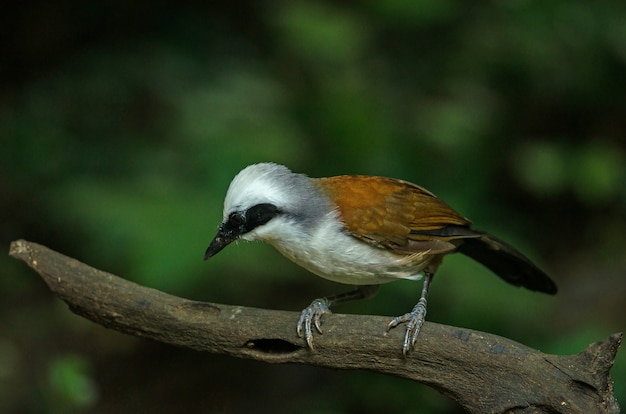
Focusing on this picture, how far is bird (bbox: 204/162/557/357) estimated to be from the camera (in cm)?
339

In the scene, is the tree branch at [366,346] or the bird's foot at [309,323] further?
the bird's foot at [309,323]

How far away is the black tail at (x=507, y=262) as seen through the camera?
398 cm

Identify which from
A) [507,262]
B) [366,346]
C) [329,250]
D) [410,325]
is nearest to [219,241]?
[329,250]

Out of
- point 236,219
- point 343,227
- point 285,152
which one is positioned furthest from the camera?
Answer: point 285,152

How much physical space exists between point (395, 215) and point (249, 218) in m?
0.68

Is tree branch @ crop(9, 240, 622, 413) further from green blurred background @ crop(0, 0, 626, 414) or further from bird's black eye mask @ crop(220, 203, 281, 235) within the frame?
green blurred background @ crop(0, 0, 626, 414)

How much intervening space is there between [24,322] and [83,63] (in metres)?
2.63

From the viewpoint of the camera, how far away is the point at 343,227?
11.5 feet

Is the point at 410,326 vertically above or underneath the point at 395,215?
underneath

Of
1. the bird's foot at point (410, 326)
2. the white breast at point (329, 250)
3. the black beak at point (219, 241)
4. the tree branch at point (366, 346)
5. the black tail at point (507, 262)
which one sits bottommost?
the tree branch at point (366, 346)

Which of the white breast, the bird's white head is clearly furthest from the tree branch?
the bird's white head

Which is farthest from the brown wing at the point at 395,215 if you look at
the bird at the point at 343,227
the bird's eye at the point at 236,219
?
the bird's eye at the point at 236,219

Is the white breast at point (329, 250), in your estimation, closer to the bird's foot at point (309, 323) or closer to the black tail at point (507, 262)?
the bird's foot at point (309, 323)

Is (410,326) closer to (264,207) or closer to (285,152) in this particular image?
(264,207)
